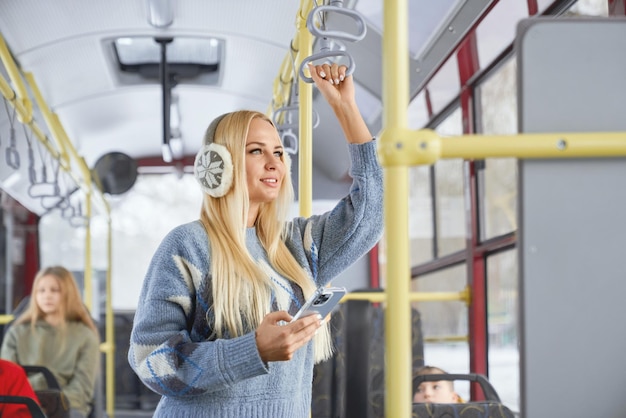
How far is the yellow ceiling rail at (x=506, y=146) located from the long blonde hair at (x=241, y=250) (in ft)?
2.55

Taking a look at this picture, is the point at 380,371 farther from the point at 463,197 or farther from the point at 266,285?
the point at 266,285

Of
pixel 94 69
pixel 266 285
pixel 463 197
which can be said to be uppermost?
pixel 94 69

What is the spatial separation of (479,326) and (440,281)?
43.1 inches

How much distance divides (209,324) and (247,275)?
0.13 metres

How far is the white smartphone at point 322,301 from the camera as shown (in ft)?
5.96

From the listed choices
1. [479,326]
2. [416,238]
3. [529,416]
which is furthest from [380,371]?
[529,416]

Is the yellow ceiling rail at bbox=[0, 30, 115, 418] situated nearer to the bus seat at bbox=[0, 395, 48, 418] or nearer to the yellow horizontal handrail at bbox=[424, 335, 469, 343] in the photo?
the bus seat at bbox=[0, 395, 48, 418]

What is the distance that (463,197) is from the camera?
530cm

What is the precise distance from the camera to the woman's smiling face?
84.7 inches

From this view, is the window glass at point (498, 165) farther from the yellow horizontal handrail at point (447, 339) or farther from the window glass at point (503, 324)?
the yellow horizontal handrail at point (447, 339)

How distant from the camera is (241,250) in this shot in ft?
6.75

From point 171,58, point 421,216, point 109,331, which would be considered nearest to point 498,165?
point 421,216

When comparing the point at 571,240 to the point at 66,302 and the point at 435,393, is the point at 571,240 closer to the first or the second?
the point at 435,393

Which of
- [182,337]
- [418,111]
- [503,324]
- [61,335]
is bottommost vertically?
[61,335]
